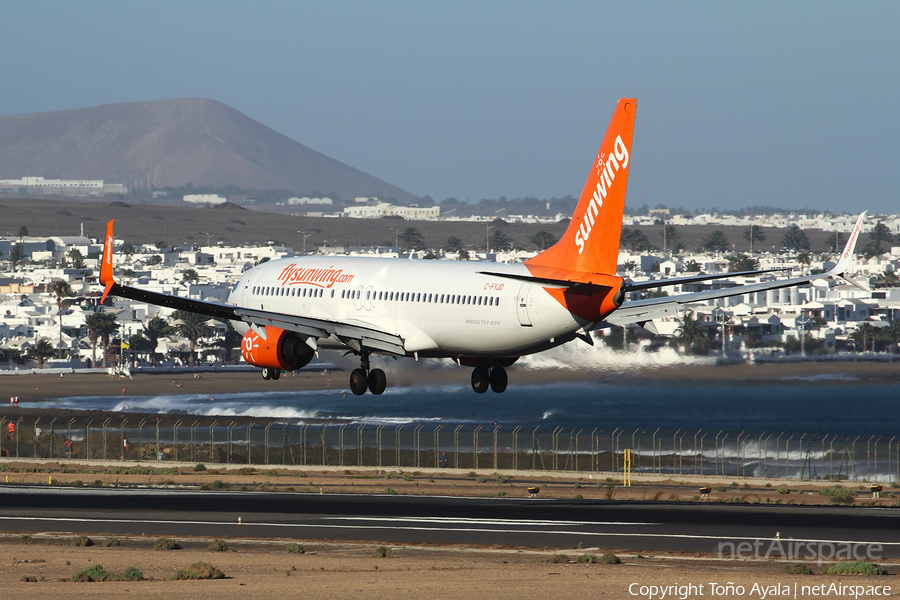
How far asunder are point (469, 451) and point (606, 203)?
45.8 meters

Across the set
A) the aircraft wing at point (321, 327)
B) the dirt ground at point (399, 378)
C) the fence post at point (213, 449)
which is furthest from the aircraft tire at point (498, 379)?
the fence post at point (213, 449)

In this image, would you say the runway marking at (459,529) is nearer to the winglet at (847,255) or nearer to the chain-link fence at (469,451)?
the winglet at (847,255)

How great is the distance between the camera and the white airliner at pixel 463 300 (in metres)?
48.3

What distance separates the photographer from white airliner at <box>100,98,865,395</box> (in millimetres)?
48281

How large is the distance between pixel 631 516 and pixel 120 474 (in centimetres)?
3975

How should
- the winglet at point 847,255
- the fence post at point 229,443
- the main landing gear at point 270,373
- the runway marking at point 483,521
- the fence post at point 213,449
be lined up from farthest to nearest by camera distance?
the fence post at point 213,449 < the fence post at point 229,443 < the main landing gear at point 270,373 < the runway marking at point 483,521 < the winglet at point 847,255

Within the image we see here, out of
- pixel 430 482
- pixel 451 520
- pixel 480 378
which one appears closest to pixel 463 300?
pixel 480 378

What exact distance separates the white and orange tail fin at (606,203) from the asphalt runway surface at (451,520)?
10276 mm

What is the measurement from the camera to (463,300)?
5231cm

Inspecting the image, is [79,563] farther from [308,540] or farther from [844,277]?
[844,277]

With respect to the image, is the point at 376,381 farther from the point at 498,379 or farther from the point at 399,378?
the point at 399,378

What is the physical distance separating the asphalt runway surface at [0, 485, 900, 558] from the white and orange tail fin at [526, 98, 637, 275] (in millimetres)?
10276

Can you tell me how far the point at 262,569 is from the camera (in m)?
40.8

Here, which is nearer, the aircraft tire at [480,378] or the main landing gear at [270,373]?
the aircraft tire at [480,378]
